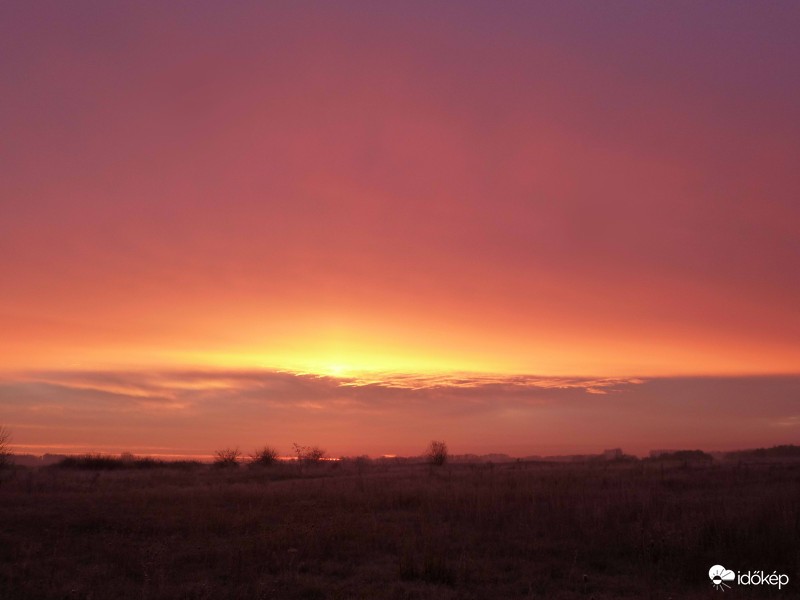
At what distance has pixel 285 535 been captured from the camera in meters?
14.6

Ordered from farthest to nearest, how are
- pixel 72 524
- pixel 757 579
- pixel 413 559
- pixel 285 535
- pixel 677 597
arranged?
pixel 72 524 < pixel 285 535 < pixel 413 559 < pixel 757 579 < pixel 677 597

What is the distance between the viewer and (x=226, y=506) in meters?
20.1

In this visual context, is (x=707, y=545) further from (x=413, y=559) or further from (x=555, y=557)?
(x=413, y=559)

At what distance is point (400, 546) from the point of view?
13758 mm

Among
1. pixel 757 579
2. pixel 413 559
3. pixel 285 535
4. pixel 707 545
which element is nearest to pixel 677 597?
pixel 757 579

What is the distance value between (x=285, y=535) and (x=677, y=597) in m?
8.50

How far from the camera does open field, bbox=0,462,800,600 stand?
34.8ft

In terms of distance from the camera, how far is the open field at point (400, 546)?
10.6m

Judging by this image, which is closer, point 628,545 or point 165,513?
point 628,545

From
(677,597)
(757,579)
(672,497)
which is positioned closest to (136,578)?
(677,597)

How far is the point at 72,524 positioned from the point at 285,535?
6276 millimetres

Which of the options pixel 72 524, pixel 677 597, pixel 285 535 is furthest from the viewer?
pixel 72 524

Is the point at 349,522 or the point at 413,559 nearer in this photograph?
the point at 413,559

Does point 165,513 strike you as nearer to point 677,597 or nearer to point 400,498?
point 400,498
